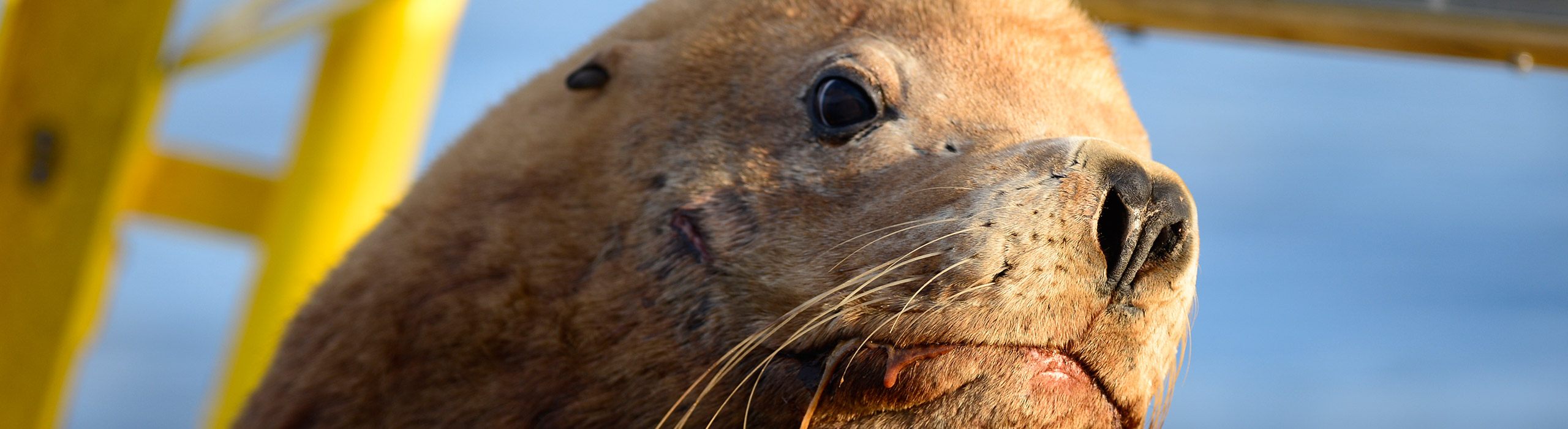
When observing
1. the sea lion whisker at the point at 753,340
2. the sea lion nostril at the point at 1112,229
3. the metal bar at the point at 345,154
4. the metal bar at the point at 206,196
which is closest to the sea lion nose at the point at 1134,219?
the sea lion nostril at the point at 1112,229

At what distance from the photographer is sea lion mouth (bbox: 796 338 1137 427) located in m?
1.72

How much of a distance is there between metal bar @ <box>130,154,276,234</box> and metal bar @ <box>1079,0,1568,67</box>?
12.6 ft

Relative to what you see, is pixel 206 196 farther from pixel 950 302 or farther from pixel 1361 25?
pixel 1361 25

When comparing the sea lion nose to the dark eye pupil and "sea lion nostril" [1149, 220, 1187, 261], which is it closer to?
"sea lion nostril" [1149, 220, 1187, 261]

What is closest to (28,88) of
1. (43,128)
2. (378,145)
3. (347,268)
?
(43,128)

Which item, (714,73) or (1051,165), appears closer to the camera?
(1051,165)

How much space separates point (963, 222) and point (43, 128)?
2.47 meters

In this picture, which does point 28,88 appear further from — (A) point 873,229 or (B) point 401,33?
(A) point 873,229

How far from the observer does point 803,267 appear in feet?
6.30

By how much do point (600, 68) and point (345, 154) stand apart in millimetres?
2488

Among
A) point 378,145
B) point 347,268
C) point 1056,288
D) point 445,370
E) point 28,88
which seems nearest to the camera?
point 1056,288

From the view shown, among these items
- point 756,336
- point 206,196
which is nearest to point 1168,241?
point 756,336

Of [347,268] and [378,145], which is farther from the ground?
[378,145]

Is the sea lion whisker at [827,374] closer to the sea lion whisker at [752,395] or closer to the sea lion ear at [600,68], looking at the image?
the sea lion whisker at [752,395]
